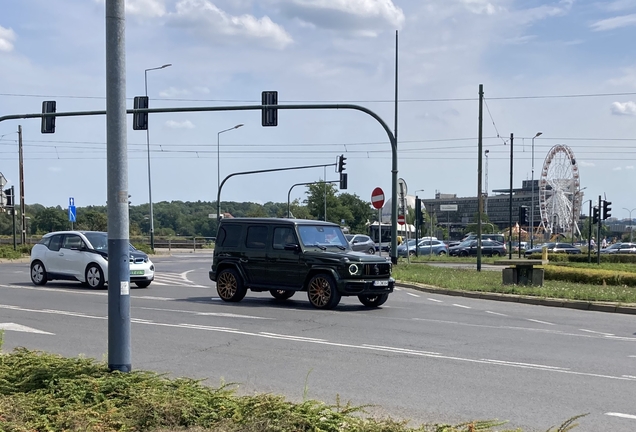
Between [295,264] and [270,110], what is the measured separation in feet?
35.9

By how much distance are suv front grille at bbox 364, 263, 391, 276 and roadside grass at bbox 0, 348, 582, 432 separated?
9422 millimetres

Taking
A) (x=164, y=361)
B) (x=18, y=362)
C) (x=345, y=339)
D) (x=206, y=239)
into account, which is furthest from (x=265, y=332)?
(x=206, y=239)

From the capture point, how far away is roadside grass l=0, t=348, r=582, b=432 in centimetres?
519

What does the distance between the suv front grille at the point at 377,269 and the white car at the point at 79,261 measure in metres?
7.41

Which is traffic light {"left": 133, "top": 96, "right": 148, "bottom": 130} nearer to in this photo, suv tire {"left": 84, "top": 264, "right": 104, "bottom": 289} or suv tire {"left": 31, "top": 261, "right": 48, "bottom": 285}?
suv tire {"left": 31, "top": 261, "right": 48, "bottom": 285}

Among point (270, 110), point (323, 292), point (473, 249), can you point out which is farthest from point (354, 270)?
point (473, 249)

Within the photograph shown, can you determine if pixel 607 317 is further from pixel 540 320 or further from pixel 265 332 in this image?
pixel 265 332

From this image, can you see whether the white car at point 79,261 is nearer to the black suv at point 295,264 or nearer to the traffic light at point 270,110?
the black suv at point 295,264

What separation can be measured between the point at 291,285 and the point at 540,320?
16.8 feet

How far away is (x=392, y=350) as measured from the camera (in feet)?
34.2

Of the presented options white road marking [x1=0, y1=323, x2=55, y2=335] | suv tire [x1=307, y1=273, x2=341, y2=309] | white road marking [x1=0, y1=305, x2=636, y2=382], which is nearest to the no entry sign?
suv tire [x1=307, y1=273, x2=341, y2=309]

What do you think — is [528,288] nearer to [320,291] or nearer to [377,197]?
[320,291]

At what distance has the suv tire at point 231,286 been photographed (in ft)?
56.1

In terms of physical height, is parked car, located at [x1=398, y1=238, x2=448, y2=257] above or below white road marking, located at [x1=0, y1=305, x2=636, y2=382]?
below
